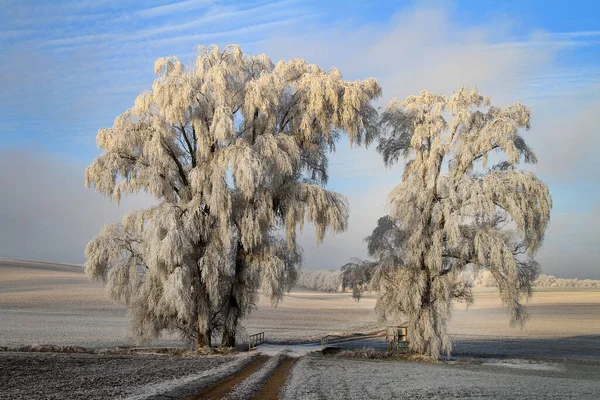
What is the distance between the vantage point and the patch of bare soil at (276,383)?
44.5 feet

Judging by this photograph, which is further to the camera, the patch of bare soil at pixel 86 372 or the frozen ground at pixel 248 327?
the frozen ground at pixel 248 327

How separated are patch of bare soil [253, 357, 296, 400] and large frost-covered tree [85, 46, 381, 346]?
557cm

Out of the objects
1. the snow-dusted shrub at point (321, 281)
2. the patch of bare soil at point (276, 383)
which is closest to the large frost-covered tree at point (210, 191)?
the patch of bare soil at point (276, 383)

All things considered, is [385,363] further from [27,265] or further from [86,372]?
[27,265]

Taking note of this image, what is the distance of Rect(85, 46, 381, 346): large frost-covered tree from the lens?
83.5ft

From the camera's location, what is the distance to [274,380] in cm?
1675

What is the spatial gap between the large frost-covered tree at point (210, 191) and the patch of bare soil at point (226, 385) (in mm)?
6003

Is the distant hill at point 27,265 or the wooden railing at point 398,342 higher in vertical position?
the distant hill at point 27,265

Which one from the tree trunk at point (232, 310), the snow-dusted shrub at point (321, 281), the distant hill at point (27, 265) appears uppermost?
the distant hill at point (27, 265)

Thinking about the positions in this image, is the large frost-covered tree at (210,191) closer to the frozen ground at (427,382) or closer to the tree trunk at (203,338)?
the tree trunk at (203,338)

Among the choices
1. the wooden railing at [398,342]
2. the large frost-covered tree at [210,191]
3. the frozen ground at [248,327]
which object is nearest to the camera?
the large frost-covered tree at [210,191]

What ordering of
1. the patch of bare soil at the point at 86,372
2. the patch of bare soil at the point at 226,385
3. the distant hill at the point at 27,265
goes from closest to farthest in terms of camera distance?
the patch of bare soil at the point at 86,372, the patch of bare soil at the point at 226,385, the distant hill at the point at 27,265

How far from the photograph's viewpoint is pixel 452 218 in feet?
86.5

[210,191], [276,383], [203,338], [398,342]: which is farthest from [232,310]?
[276,383]
